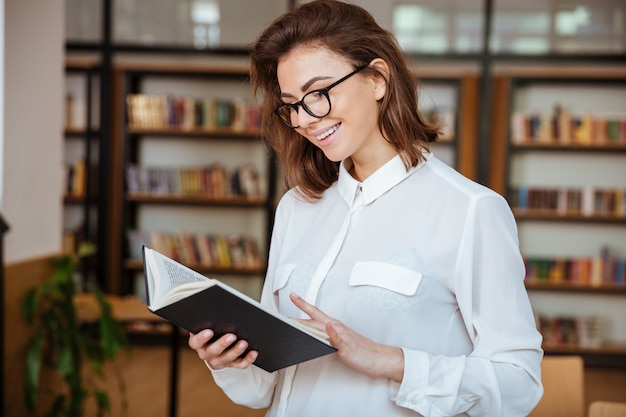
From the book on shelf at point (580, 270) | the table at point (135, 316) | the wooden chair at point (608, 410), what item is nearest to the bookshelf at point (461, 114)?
the book on shelf at point (580, 270)

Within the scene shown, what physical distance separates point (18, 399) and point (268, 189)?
3.09 metres

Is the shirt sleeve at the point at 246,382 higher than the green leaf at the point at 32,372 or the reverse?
higher

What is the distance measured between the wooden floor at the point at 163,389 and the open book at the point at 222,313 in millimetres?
3380

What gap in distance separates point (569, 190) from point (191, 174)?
10.3 feet

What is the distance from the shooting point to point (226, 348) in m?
1.33

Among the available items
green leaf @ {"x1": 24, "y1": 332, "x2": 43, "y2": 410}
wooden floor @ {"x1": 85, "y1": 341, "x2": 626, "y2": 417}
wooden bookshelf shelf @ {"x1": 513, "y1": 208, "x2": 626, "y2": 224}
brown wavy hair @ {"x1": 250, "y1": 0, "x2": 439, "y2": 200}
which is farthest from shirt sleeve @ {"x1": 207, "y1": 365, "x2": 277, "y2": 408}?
wooden bookshelf shelf @ {"x1": 513, "y1": 208, "x2": 626, "y2": 224}

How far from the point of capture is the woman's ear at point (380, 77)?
4.70 feet

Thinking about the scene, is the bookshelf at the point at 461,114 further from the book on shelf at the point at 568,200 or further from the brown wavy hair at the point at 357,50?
the brown wavy hair at the point at 357,50

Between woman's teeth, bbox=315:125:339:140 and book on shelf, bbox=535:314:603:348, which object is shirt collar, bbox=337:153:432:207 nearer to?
woman's teeth, bbox=315:125:339:140

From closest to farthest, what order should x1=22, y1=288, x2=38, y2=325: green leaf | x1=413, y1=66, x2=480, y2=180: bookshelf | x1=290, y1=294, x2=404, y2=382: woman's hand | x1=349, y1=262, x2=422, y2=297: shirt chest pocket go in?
x1=290, y1=294, x2=404, y2=382: woman's hand, x1=349, y1=262, x2=422, y2=297: shirt chest pocket, x1=22, y1=288, x2=38, y2=325: green leaf, x1=413, y1=66, x2=480, y2=180: bookshelf

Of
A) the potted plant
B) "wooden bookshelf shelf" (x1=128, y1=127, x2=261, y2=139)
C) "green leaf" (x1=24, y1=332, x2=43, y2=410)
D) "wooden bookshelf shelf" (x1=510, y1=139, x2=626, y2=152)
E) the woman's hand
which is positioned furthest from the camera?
"wooden bookshelf shelf" (x1=128, y1=127, x2=261, y2=139)

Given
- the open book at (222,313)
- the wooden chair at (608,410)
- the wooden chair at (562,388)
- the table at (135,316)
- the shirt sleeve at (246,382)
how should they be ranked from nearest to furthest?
1. the open book at (222,313)
2. the shirt sleeve at (246,382)
3. the wooden chair at (608,410)
4. the wooden chair at (562,388)
5. the table at (135,316)

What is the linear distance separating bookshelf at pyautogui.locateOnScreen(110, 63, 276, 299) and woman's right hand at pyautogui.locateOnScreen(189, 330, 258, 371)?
206 inches

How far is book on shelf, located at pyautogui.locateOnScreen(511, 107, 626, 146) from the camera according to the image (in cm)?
621
